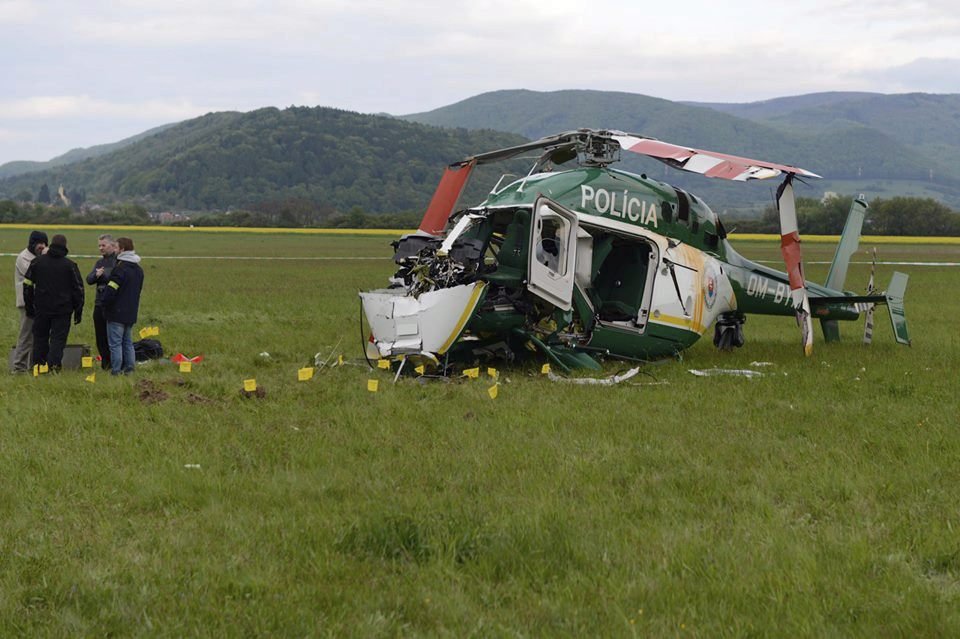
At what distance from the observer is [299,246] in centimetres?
5778

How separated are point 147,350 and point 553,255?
6002mm

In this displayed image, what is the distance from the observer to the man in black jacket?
38.1 ft

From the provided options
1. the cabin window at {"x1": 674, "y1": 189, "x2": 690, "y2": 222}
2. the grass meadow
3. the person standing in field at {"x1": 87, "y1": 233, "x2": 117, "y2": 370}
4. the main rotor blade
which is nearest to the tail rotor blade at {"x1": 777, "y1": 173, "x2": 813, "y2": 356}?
the main rotor blade

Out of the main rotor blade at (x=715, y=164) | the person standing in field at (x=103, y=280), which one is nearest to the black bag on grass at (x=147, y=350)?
the person standing in field at (x=103, y=280)

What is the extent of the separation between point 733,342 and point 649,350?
2.74 m

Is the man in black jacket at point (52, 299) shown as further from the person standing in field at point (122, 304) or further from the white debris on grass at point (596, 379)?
the white debris on grass at point (596, 379)

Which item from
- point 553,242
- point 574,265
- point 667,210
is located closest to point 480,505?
point 574,265

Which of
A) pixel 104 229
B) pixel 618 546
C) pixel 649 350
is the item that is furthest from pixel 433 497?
pixel 104 229

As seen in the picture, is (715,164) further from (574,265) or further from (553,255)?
(553,255)

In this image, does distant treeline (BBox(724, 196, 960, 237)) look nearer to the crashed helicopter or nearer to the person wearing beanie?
the crashed helicopter

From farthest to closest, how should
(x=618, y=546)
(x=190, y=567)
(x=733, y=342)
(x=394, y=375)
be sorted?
1. (x=733, y=342)
2. (x=394, y=375)
3. (x=618, y=546)
4. (x=190, y=567)

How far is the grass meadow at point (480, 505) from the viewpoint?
16.5 ft

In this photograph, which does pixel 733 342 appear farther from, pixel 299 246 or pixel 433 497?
pixel 299 246

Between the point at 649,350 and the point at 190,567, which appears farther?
the point at 649,350
